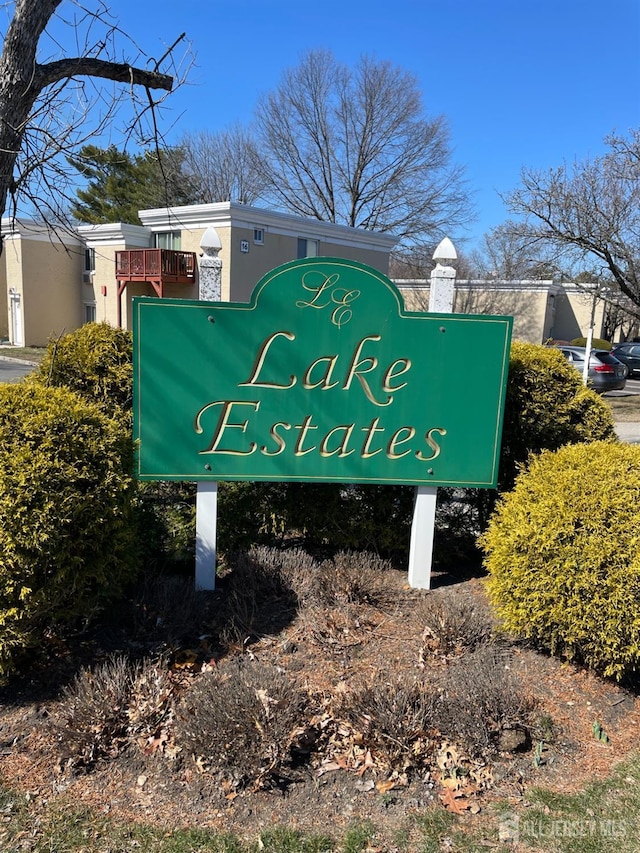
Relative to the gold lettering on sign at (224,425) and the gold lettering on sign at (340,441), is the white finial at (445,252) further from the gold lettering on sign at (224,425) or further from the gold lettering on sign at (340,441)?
the gold lettering on sign at (224,425)

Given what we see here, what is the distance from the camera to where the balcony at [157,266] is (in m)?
24.0

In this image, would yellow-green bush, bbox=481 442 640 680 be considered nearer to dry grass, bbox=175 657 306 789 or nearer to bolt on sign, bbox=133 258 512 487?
bolt on sign, bbox=133 258 512 487

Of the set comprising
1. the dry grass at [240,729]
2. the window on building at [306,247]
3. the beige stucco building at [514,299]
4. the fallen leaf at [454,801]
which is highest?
the window on building at [306,247]

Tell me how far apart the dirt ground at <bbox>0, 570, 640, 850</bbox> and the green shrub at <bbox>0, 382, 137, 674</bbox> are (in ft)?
1.45

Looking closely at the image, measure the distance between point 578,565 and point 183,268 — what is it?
23.7m

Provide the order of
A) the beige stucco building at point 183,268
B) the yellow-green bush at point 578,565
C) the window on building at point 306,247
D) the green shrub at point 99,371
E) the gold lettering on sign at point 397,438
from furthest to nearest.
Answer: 1. the window on building at point 306,247
2. the beige stucco building at point 183,268
3. the green shrub at point 99,371
4. the gold lettering on sign at point 397,438
5. the yellow-green bush at point 578,565

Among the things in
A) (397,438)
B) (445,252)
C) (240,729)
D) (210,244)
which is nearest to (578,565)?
(397,438)

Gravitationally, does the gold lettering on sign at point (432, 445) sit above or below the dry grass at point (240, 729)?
above

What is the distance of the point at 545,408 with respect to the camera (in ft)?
16.3

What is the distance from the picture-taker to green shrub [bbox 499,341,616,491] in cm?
496

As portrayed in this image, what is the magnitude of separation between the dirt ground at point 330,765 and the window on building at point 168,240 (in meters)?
Result: 24.2

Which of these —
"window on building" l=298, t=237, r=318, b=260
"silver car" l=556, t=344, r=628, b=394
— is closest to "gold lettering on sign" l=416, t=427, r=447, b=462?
"silver car" l=556, t=344, r=628, b=394

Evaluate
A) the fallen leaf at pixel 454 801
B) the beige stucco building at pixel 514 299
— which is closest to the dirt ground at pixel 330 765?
the fallen leaf at pixel 454 801

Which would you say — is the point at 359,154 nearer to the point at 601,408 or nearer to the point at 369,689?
the point at 601,408
